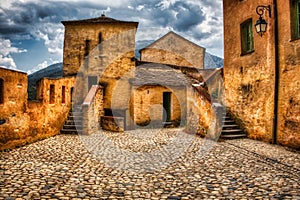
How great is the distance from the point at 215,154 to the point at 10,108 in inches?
270

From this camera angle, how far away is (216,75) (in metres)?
14.7

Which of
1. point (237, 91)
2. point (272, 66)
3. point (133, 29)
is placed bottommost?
point (237, 91)

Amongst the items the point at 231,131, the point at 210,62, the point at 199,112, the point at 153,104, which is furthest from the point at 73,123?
the point at 210,62

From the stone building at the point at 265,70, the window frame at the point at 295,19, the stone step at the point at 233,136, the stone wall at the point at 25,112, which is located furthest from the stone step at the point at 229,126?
the stone wall at the point at 25,112

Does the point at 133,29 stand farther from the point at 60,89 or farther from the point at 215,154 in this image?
the point at 215,154

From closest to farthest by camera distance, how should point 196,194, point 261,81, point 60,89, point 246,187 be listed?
1. point 196,194
2. point 246,187
3. point 261,81
4. point 60,89

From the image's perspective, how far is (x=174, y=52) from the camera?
26.6 meters

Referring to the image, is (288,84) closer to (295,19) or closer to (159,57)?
(295,19)

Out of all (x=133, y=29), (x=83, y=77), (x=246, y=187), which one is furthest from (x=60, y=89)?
(x=246, y=187)

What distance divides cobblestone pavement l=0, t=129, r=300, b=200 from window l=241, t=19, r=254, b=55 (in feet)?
15.4

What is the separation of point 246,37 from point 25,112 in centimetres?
958

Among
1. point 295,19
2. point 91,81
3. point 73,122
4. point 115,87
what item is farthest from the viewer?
point 91,81

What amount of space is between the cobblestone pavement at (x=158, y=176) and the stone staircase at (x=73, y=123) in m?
3.96

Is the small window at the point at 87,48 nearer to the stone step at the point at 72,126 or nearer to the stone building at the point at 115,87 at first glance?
the stone building at the point at 115,87
